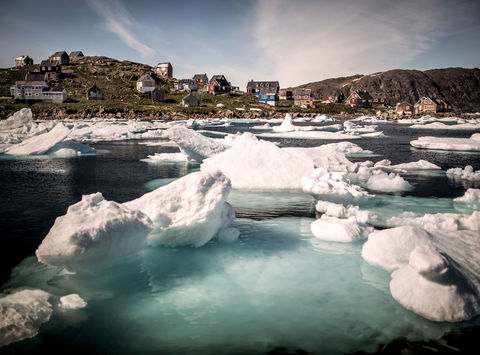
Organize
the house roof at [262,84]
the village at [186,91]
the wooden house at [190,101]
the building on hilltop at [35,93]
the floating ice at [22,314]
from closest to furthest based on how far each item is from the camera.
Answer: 1. the floating ice at [22,314]
2. the building on hilltop at [35,93]
3. the village at [186,91]
4. the wooden house at [190,101]
5. the house roof at [262,84]

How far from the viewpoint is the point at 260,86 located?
11119 cm

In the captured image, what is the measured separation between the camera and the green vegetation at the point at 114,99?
6673 centimetres

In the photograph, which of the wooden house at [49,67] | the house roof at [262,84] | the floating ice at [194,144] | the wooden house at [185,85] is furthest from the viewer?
the house roof at [262,84]

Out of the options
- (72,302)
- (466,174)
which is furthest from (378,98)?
(72,302)

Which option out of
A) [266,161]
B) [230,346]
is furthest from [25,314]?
[266,161]

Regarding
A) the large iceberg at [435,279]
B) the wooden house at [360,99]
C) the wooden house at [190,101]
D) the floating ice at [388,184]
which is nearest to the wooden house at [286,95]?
the wooden house at [360,99]

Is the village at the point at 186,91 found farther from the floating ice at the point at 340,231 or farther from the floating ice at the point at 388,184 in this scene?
the floating ice at the point at 340,231

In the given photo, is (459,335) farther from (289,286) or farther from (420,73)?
A: (420,73)

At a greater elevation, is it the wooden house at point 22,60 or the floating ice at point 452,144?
A: the wooden house at point 22,60

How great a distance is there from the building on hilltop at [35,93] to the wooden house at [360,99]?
83087mm

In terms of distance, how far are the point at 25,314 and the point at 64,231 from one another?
59.7 inches

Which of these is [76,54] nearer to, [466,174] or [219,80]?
[219,80]

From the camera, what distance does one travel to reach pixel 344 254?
7.32 m

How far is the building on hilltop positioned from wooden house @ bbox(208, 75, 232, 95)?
4257 cm
